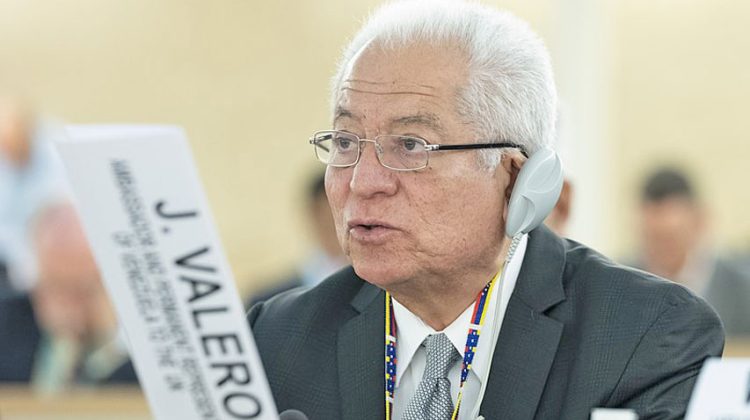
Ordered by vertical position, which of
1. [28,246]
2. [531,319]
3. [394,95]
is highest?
[394,95]

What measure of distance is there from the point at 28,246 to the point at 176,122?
1214 mm

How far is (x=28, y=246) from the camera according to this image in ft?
26.3

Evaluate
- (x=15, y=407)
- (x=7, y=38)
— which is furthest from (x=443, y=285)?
(x=7, y=38)

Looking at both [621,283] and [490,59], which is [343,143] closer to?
[490,59]

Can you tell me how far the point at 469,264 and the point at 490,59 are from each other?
0.37m

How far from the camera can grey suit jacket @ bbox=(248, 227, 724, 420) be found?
7.27 feet

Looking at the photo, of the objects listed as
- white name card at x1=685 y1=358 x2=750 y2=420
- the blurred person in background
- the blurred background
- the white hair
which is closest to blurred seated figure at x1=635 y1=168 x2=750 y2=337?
the blurred background

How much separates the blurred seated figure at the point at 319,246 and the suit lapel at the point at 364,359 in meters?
3.72

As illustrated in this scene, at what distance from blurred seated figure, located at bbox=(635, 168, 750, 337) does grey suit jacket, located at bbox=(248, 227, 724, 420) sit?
4134 mm

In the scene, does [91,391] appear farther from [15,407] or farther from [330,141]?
[330,141]

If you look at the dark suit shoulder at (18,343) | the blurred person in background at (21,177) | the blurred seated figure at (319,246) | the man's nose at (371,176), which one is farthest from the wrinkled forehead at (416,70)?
the blurred person in background at (21,177)

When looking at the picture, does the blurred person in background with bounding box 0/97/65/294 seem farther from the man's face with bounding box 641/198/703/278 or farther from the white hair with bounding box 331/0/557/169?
the white hair with bounding box 331/0/557/169

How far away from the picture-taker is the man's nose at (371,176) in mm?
2270

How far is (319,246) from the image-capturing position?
6516mm
